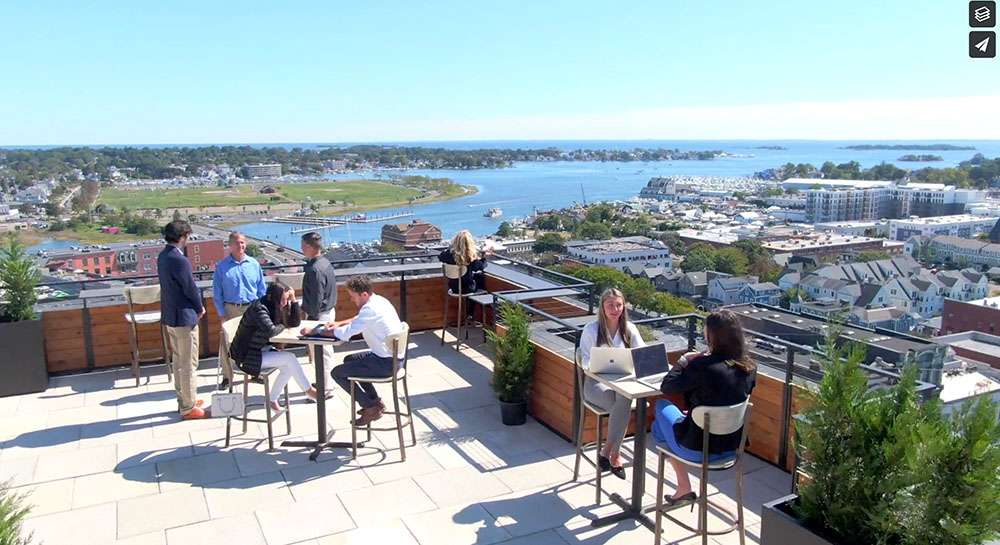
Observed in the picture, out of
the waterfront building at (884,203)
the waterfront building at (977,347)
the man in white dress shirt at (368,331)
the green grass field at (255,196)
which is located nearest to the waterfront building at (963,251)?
the waterfront building at (884,203)

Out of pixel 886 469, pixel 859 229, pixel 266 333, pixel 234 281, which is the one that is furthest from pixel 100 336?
pixel 859 229

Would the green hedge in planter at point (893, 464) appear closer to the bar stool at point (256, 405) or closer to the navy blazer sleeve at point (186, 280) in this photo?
the bar stool at point (256, 405)

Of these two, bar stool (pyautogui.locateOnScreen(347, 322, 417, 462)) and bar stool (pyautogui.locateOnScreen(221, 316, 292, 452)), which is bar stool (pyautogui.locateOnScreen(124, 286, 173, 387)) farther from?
bar stool (pyautogui.locateOnScreen(347, 322, 417, 462))

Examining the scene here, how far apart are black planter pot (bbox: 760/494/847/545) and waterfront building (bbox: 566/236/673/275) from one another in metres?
49.8

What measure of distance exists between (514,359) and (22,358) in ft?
14.4

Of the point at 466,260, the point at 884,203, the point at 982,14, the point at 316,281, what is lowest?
the point at 884,203

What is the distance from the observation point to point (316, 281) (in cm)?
556

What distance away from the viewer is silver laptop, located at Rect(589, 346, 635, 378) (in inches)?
152

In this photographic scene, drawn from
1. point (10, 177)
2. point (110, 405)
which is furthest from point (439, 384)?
point (10, 177)

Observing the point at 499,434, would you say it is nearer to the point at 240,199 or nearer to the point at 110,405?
the point at 110,405

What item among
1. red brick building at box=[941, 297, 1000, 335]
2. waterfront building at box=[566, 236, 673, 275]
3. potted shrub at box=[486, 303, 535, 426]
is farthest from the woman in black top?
waterfront building at box=[566, 236, 673, 275]

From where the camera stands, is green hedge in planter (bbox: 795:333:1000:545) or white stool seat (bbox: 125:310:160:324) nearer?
green hedge in planter (bbox: 795:333:1000:545)

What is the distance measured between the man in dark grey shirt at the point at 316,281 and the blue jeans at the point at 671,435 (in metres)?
2.79

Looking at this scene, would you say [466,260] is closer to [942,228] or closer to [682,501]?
[682,501]
